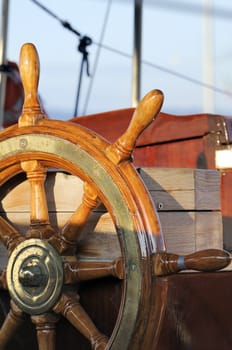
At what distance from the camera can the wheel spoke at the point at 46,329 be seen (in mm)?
1705

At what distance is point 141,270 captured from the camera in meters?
1.54

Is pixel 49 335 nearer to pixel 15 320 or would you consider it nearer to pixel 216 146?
pixel 15 320

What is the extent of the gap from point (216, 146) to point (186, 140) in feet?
0.49

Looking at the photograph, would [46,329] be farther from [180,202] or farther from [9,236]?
[180,202]

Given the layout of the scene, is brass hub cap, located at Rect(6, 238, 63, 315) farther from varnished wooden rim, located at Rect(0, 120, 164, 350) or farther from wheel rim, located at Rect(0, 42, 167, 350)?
varnished wooden rim, located at Rect(0, 120, 164, 350)

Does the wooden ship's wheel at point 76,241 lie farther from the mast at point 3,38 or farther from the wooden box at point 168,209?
the mast at point 3,38

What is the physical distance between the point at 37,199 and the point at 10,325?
0.30m

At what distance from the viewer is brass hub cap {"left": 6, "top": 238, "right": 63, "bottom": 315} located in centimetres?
167

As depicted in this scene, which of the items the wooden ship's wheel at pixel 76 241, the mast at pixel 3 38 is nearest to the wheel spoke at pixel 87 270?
the wooden ship's wheel at pixel 76 241

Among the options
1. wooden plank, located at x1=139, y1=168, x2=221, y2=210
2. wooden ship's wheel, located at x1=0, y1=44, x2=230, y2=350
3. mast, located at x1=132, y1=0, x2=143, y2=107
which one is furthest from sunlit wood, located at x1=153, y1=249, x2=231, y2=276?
mast, located at x1=132, y1=0, x2=143, y2=107

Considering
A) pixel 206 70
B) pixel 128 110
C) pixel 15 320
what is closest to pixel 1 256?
pixel 15 320

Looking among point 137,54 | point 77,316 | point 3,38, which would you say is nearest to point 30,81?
point 77,316

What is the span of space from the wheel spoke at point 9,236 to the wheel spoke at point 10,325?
0.13 meters

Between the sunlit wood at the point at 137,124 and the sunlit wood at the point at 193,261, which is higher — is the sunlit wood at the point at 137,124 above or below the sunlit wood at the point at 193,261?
above
